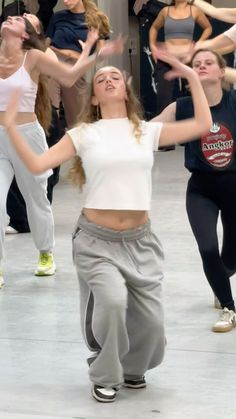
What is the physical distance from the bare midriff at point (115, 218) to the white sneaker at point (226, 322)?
1.30 m

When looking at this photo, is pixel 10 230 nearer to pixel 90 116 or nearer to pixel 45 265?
pixel 45 265

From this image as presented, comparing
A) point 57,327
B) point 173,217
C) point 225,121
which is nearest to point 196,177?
point 225,121

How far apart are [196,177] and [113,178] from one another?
4.44ft

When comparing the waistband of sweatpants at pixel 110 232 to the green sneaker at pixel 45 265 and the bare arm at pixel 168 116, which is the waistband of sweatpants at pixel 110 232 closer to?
the bare arm at pixel 168 116

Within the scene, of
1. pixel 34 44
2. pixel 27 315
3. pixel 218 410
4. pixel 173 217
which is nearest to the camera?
pixel 218 410

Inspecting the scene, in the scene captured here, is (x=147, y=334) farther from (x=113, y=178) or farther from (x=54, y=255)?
(x=54, y=255)

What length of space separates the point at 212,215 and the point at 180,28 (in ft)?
21.9

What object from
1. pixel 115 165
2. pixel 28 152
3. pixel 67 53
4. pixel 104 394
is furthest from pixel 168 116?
pixel 67 53

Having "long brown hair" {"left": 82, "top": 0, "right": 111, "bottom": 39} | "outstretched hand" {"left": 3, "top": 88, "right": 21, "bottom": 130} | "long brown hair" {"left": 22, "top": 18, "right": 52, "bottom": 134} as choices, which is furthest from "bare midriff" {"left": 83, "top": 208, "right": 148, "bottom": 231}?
"long brown hair" {"left": 82, "top": 0, "right": 111, "bottom": 39}

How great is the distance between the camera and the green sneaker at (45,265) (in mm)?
7547

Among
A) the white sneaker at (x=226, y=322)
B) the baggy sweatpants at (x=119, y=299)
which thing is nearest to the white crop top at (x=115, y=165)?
the baggy sweatpants at (x=119, y=299)

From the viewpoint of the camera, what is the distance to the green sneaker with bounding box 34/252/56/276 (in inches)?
297

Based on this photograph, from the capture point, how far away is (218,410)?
4879 millimetres

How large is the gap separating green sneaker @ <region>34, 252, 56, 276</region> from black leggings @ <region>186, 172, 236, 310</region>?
5.35ft
